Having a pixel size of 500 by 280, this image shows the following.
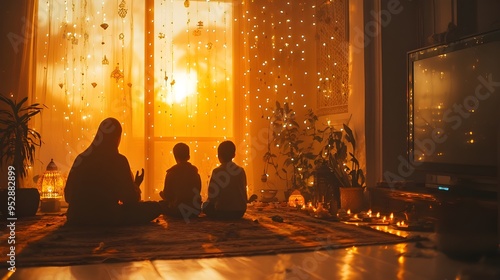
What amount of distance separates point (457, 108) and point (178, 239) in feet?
8.18

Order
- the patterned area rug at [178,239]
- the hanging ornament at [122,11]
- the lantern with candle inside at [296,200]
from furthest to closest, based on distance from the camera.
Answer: the hanging ornament at [122,11]
the lantern with candle inside at [296,200]
the patterned area rug at [178,239]

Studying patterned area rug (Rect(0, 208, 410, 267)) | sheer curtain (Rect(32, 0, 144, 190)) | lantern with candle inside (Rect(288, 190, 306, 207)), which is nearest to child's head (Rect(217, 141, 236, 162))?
patterned area rug (Rect(0, 208, 410, 267))

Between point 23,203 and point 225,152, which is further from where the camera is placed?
point 23,203

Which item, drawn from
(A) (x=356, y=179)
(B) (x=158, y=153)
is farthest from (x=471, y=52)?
(B) (x=158, y=153)

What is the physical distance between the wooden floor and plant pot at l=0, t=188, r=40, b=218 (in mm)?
2492

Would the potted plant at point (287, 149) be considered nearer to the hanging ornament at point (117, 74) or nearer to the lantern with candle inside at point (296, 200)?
the lantern with candle inside at point (296, 200)

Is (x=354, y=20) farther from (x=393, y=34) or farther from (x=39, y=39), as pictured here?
(x=39, y=39)

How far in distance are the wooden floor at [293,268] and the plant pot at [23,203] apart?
8.17ft

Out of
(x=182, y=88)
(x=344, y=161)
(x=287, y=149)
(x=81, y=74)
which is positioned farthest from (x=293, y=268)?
(x=81, y=74)

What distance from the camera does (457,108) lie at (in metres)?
4.93

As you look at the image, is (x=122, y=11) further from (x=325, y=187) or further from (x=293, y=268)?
(x=293, y=268)

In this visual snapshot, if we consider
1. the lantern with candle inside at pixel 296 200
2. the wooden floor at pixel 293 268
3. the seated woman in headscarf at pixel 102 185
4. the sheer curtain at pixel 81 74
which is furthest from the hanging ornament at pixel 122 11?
the wooden floor at pixel 293 268

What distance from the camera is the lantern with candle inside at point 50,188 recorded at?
20.8 feet

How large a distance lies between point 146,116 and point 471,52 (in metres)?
4.14
